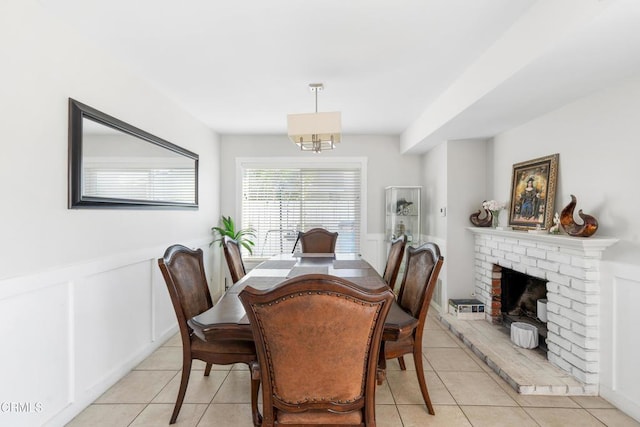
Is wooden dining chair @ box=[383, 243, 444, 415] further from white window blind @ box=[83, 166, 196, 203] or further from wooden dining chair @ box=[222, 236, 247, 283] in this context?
white window blind @ box=[83, 166, 196, 203]

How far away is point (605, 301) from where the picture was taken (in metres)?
2.27

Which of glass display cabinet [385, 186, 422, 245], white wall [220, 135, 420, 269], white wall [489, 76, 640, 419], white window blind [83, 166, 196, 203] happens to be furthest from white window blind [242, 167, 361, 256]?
white wall [489, 76, 640, 419]

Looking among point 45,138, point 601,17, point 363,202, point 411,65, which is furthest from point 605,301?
point 45,138

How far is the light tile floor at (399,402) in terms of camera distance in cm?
207

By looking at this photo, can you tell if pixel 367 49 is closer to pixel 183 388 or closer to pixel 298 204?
pixel 183 388

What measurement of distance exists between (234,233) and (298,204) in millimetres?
1058

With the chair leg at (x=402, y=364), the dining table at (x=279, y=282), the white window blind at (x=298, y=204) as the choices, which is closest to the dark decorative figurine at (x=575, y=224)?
the dining table at (x=279, y=282)

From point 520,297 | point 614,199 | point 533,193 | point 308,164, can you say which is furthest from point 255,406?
point 308,164

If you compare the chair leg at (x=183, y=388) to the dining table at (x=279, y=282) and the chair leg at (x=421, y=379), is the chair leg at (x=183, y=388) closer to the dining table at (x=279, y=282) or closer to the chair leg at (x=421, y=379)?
the dining table at (x=279, y=282)

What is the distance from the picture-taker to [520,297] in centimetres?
358

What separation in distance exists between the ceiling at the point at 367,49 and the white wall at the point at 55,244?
27cm

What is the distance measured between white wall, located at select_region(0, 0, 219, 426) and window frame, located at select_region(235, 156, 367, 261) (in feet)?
7.29

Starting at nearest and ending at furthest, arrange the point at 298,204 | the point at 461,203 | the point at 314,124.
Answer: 1. the point at 314,124
2. the point at 461,203
3. the point at 298,204

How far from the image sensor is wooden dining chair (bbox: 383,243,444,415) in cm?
209
